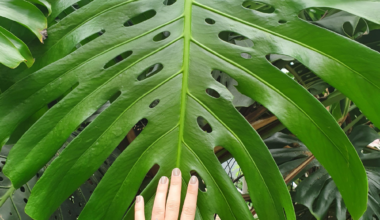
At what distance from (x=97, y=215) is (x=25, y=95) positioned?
0.30 m

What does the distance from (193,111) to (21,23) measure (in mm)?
425

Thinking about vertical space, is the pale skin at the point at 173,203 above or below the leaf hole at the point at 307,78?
below

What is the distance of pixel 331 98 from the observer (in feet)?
2.65

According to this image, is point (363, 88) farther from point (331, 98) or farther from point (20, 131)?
point (20, 131)

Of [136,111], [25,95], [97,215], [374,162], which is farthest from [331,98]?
[25,95]

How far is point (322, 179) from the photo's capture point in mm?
865

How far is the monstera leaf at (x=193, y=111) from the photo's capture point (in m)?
0.45

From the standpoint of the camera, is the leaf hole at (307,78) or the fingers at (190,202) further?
the leaf hole at (307,78)

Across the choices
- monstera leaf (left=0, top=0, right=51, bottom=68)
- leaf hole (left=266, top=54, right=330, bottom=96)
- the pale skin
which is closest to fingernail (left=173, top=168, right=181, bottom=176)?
the pale skin

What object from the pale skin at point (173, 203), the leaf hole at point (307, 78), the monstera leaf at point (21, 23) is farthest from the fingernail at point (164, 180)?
the leaf hole at point (307, 78)

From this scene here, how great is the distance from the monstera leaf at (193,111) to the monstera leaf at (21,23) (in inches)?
2.2

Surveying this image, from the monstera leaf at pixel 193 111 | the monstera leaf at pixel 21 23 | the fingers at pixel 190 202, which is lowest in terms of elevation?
the fingers at pixel 190 202

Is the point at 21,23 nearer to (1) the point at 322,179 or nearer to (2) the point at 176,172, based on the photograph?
(2) the point at 176,172

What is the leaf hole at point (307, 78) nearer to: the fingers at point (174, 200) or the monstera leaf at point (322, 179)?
the monstera leaf at point (322, 179)
